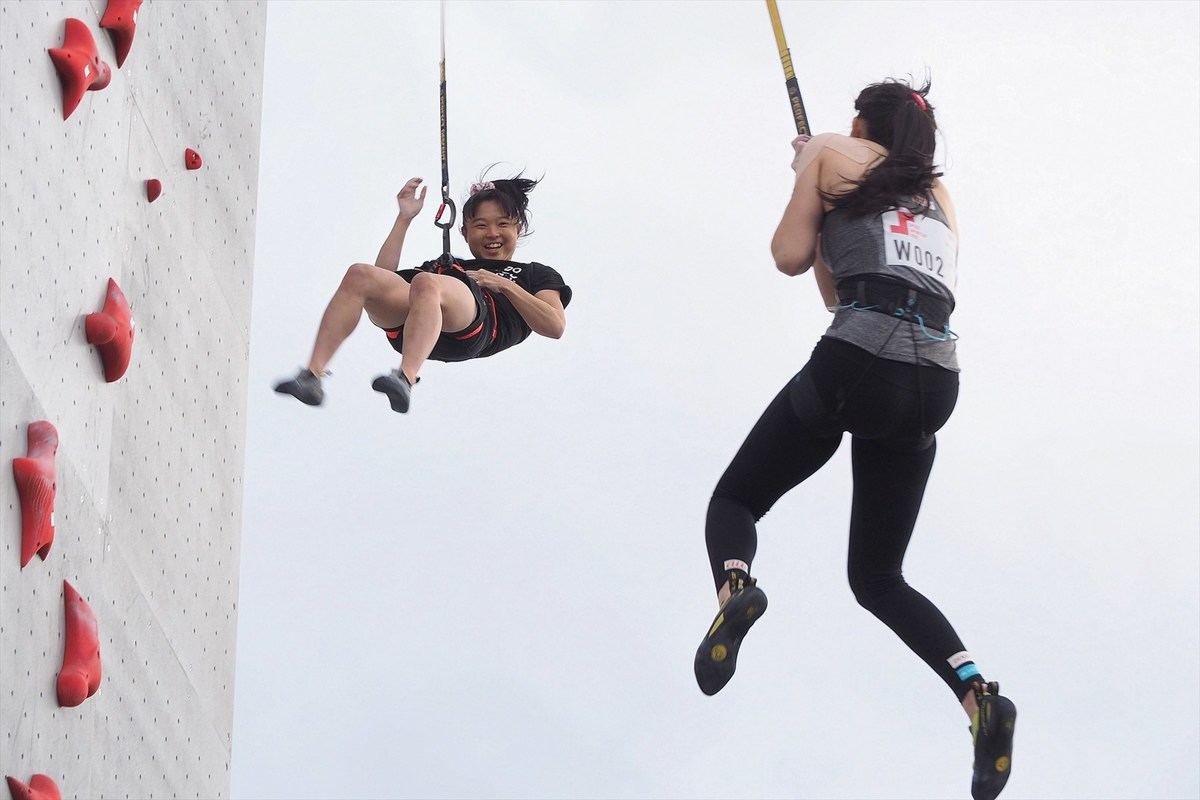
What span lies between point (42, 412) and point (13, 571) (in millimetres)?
380

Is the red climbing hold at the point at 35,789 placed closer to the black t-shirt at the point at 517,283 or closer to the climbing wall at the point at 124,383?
the climbing wall at the point at 124,383

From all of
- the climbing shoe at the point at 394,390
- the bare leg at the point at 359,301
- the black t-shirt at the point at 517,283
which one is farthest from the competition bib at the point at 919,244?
the black t-shirt at the point at 517,283

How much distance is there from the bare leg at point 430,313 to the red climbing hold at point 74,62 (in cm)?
83

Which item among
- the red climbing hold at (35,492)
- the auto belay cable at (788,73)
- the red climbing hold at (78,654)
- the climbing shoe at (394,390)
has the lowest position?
the red climbing hold at (78,654)

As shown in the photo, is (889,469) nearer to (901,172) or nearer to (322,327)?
(901,172)

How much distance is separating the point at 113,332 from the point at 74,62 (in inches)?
23.5

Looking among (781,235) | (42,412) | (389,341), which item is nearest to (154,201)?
(389,341)

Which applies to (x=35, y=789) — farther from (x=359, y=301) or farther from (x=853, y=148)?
(x=853, y=148)

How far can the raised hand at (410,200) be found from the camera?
4.36m

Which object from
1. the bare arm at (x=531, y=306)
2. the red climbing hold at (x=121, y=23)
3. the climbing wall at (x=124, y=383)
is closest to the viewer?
the climbing wall at (x=124, y=383)

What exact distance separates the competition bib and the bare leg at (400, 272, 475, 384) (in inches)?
46.1

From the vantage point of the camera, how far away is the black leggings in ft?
10.1

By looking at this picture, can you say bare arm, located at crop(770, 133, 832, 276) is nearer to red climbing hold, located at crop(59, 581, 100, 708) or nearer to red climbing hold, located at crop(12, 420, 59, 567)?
red climbing hold, located at crop(12, 420, 59, 567)

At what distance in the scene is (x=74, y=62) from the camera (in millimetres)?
3689
